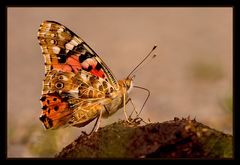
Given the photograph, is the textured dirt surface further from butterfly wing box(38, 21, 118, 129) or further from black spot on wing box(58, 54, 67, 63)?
black spot on wing box(58, 54, 67, 63)

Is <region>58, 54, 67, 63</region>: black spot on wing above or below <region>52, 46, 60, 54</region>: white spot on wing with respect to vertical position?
below

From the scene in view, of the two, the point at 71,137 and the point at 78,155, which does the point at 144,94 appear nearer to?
the point at 71,137

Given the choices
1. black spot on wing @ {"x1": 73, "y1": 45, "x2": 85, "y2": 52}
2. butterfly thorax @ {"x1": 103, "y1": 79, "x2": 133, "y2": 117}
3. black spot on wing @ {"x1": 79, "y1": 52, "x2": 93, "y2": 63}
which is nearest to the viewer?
butterfly thorax @ {"x1": 103, "y1": 79, "x2": 133, "y2": 117}

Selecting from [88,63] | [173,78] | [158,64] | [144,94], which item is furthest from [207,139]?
[158,64]

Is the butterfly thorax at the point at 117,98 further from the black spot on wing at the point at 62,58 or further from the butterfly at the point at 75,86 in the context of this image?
the black spot on wing at the point at 62,58

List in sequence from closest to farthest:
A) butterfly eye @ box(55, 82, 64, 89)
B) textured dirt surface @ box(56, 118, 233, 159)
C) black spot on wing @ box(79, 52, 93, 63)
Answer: textured dirt surface @ box(56, 118, 233, 159) < butterfly eye @ box(55, 82, 64, 89) < black spot on wing @ box(79, 52, 93, 63)

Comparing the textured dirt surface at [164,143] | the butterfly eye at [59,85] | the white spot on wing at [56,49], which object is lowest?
the textured dirt surface at [164,143]

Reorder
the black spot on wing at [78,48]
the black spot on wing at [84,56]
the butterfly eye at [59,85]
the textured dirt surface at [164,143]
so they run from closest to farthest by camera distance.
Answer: the textured dirt surface at [164,143], the butterfly eye at [59,85], the black spot on wing at [84,56], the black spot on wing at [78,48]

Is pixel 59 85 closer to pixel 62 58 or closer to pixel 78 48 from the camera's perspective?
pixel 62 58

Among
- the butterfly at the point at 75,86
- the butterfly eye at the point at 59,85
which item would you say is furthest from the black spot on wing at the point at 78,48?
the butterfly eye at the point at 59,85

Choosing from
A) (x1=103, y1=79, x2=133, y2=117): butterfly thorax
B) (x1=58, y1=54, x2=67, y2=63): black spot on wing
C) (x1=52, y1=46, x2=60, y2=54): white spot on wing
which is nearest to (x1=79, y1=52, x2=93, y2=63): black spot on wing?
(x1=58, y1=54, x2=67, y2=63): black spot on wing
